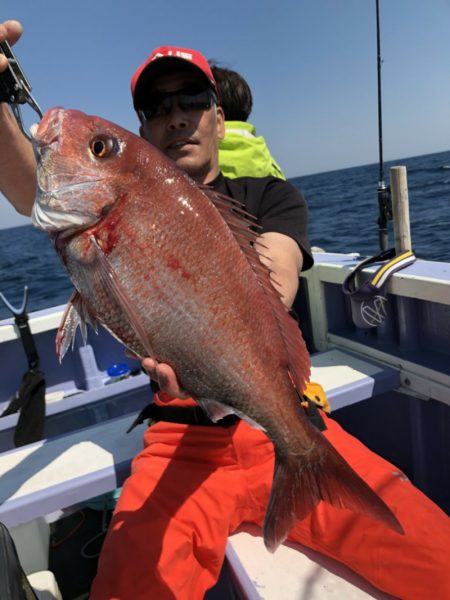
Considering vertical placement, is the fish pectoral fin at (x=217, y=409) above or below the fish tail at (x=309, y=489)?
above

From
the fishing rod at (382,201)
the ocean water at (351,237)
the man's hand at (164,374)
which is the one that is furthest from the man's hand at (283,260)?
the ocean water at (351,237)

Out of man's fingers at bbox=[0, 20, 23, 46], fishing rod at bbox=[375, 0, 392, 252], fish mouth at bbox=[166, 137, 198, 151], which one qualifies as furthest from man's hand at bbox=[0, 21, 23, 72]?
fishing rod at bbox=[375, 0, 392, 252]

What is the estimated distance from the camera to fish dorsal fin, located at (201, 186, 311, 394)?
1.50m

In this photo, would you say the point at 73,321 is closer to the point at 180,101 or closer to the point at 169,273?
the point at 169,273

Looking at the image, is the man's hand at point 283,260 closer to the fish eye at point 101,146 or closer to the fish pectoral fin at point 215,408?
the fish pectoral fin at point 215,408

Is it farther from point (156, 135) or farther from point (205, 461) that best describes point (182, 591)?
point (156, 135)

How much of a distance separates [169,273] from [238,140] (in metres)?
2.89

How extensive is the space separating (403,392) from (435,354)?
352 mm

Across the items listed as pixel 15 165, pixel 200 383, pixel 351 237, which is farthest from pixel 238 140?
pixel 351 237

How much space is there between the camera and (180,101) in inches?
103

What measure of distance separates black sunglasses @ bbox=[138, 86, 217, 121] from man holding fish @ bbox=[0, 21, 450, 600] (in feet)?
2.48

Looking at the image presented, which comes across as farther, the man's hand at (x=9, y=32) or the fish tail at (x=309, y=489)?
the man's hand at (x=9, y=32)

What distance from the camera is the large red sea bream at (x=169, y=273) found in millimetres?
1363

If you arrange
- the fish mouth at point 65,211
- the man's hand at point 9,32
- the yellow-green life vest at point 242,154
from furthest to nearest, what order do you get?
the yellow-green life vest at point 242,154, the man's hand at point 9,32, the fish mouth at point 65,211
